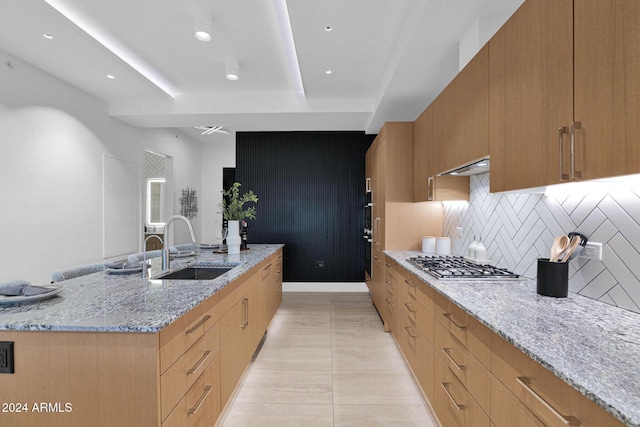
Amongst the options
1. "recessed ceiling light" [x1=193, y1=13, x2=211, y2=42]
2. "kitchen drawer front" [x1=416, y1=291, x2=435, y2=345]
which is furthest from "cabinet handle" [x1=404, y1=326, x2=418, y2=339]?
"recessed ceiling light" [x1=193, y1=13, x2=211, y2=42]

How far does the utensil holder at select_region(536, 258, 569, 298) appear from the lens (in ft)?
4.44

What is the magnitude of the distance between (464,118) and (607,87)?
1035mm

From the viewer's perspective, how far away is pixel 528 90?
1295mm

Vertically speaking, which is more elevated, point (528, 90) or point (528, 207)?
point (528, 90)

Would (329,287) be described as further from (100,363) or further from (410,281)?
(100,363)

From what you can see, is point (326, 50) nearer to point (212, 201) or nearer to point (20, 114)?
point (20, 114)

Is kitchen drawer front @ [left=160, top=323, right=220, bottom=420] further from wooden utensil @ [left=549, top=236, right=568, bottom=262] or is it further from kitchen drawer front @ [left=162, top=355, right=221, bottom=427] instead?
wooden utensil @ [left=549, top=236, right=568, bottom=262]

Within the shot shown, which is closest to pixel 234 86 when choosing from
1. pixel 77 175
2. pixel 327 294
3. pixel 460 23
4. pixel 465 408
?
pixel 77 175

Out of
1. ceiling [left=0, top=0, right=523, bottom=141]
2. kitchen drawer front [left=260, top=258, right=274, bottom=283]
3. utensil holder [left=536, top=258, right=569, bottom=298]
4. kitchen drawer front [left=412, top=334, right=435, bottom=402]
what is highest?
ceiling [left=0, top=0, right=523, bottom=141]

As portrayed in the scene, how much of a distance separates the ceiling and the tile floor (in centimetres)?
260

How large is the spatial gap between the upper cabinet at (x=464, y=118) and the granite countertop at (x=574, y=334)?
807mm

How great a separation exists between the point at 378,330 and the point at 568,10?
302 cm

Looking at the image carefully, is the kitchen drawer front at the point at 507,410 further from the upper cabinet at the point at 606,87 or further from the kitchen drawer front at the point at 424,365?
the upper cabinet at the point at 606,87

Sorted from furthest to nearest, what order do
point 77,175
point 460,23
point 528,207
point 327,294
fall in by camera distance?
point 327,294, point 77,175, point 460,23, point 528,207
